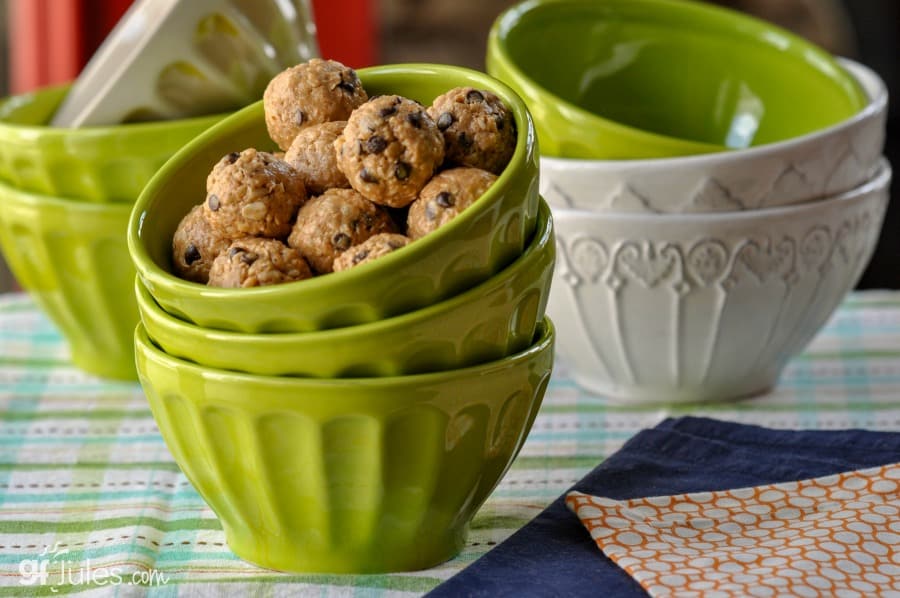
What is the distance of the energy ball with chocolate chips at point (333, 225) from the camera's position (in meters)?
0.67

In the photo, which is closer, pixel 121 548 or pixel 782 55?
pixel 121 548

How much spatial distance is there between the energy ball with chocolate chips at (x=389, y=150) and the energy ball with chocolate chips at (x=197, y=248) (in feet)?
0.28

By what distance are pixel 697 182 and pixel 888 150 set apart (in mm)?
2206

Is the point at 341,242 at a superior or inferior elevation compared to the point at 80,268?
superior

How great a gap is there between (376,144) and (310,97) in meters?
0.08

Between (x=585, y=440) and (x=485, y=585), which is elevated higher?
(x=485, y=585)

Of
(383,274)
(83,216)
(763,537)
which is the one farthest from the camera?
A: (83,216)

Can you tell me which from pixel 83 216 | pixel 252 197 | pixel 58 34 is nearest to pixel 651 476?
pixel 252 197

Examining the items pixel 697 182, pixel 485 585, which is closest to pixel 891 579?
pixel 485 585

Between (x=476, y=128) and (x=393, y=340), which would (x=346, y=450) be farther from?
(x=476, y=128)

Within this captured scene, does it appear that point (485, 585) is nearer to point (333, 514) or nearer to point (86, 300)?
point (333, 514)

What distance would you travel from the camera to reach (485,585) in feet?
2.18

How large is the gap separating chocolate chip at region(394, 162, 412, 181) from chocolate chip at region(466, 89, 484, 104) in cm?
6

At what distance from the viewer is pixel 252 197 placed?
2.21ft
